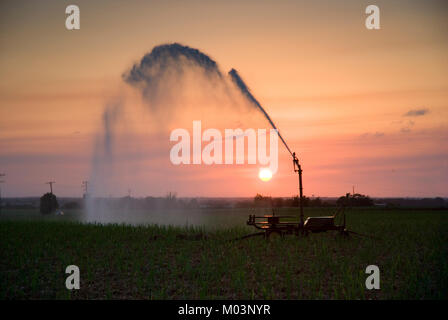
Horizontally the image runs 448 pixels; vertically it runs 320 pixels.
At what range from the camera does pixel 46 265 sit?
1945 centimetres

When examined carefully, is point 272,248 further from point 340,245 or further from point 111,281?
point 111,281

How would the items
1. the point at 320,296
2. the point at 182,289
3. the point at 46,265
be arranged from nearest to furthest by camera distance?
the point at 320,296
the point at 182,289
the point at 46,265

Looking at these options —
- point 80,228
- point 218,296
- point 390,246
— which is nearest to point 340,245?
point 390,246

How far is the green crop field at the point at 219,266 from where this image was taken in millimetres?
14570

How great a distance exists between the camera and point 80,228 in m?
32.1

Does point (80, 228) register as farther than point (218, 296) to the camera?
Yes

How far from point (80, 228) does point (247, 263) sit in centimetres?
1754

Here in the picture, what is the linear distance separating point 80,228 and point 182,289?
19381 millimetres

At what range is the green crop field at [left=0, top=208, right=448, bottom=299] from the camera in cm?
1457

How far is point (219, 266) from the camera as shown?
17953 millimetres
